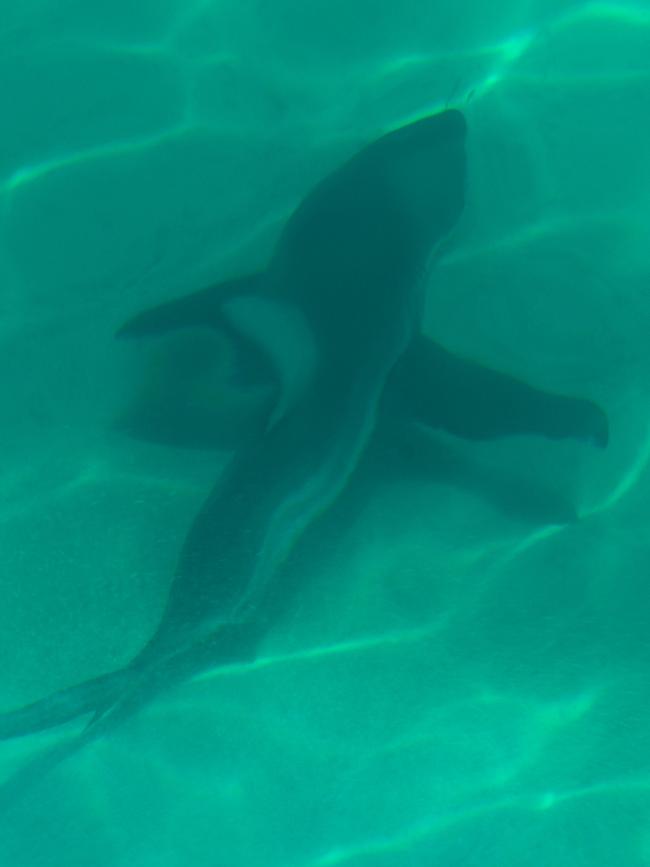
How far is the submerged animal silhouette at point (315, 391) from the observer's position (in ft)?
10.7

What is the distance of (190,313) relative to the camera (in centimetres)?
373

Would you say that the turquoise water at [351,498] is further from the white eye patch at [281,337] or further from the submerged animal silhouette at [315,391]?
the white eye patch at [281,337]

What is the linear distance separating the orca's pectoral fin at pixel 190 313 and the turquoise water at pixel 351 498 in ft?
0.38

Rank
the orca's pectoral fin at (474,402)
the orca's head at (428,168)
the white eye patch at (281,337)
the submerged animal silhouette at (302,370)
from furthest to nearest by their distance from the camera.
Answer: the orca's head at (428,168), the orca's pectoral fin at (474,402), the white eye patch at (281,337), the submerged animal silhouette at (302,370)

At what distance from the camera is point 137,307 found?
3830 mm

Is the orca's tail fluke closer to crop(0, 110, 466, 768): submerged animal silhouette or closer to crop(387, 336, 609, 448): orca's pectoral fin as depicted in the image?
crop(0, 110, 466, 768): submerged animal silhouette

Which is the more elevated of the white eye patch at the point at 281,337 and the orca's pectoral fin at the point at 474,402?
the white eye patch at the point at 281,337

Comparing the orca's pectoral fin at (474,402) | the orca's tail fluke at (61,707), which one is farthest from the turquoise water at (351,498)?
the orca's tail fluke at (61,707)

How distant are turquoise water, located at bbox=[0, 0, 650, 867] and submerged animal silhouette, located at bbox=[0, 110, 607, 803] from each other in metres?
0.13

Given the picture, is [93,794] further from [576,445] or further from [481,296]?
[481,296]

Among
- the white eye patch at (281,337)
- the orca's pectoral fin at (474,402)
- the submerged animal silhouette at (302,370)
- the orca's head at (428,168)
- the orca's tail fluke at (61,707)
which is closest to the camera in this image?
the orca's tail fluke at (61,707)

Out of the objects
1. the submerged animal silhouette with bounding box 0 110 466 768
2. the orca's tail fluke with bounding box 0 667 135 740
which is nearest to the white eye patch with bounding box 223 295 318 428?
A: the submerged animal silhouette with bounding box 0 110 466 768

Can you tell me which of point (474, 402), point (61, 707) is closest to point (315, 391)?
point (474, 402)

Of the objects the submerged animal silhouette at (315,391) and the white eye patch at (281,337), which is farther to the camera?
the white eye patch at (281,337)
